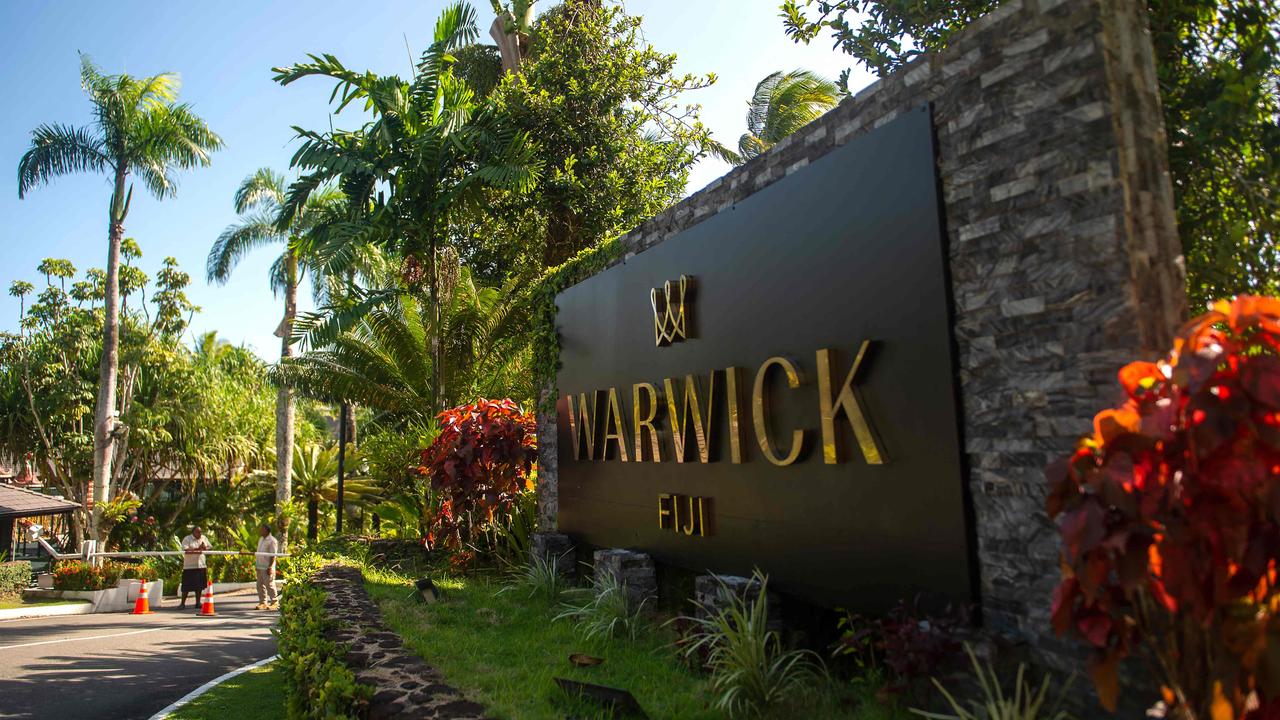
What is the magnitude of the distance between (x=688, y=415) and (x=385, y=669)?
2978mm

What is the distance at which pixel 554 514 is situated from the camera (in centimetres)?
959

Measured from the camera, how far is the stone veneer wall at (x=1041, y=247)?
11.3ft

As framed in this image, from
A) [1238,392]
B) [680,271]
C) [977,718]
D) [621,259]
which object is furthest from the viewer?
[621,259]

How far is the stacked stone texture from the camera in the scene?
Result: 424 cm

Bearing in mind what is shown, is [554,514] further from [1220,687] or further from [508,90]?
[508,90]

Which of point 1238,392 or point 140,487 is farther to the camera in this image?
point 140,487

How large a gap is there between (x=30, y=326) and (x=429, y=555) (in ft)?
63.7

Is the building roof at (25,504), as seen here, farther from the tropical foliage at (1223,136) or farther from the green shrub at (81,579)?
the tropical foliage at (1223,136)

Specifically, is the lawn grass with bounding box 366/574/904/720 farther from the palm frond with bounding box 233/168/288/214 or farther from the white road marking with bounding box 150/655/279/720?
the palm frond with bounding box 233/168/288/214

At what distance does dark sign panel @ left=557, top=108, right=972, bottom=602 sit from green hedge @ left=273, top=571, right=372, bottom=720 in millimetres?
2796

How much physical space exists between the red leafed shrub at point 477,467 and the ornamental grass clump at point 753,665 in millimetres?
5175

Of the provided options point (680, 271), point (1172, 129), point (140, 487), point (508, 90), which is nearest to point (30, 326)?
point (140, 487)

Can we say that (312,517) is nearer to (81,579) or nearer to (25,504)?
(25,504)

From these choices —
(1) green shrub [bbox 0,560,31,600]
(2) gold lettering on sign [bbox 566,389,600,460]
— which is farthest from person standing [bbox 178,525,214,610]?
(2) gold lettering on sign [bbox 566,389,600,460]
